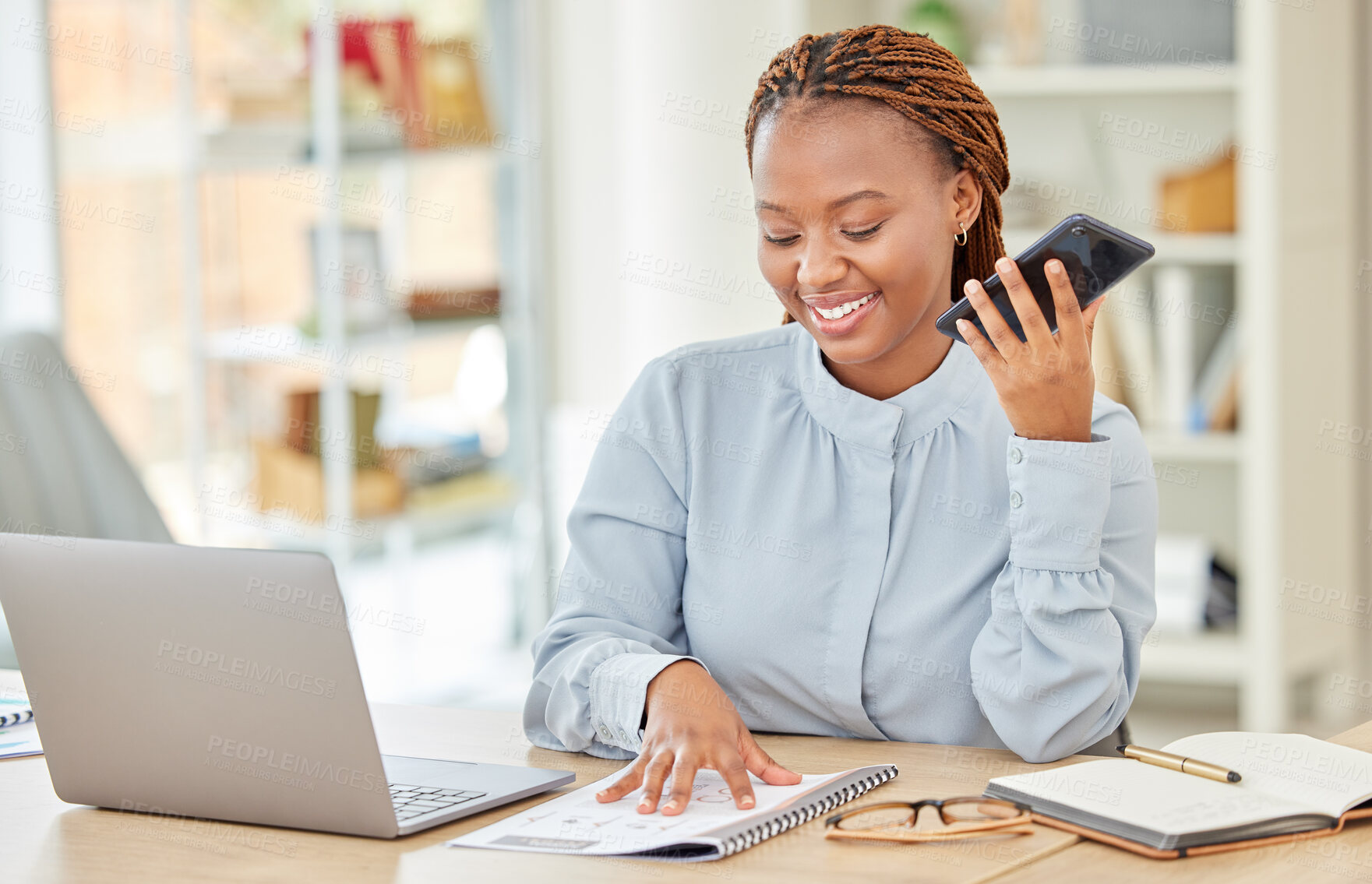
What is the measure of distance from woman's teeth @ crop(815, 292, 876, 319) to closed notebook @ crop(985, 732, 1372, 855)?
47 cm

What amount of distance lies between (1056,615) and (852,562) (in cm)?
23

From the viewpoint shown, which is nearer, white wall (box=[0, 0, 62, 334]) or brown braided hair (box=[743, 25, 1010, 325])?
brown braided hair (box=[743, 25, 1010, 325])

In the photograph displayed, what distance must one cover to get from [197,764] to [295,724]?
121 millimetres

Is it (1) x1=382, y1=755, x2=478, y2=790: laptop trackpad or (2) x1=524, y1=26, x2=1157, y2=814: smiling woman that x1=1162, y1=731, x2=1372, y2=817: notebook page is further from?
(1) x1=382, y1=755, x2=478, y2=790: laptop trackpad

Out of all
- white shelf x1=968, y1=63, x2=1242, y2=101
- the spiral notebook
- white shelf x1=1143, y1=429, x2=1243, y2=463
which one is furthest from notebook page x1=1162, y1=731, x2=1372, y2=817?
white shelf x1=968, y1=63, x2=1242, y2=101

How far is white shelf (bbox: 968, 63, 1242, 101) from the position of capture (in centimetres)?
324

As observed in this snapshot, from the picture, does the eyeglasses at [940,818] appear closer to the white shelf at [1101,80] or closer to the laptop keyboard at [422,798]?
the laptop keyboard at [422,798]

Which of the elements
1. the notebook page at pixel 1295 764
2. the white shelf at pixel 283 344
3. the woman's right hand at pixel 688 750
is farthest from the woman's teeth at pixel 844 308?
the white shelf at pixel 283 344

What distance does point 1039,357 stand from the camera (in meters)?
1.29

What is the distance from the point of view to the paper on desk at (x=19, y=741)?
1.38m

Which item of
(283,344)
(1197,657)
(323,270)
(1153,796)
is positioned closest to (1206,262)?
(1197,657)

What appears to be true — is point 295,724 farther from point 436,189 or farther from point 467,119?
point 436,189

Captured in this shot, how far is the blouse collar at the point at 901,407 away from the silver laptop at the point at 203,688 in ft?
1.68

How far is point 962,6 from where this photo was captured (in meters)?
3.58
